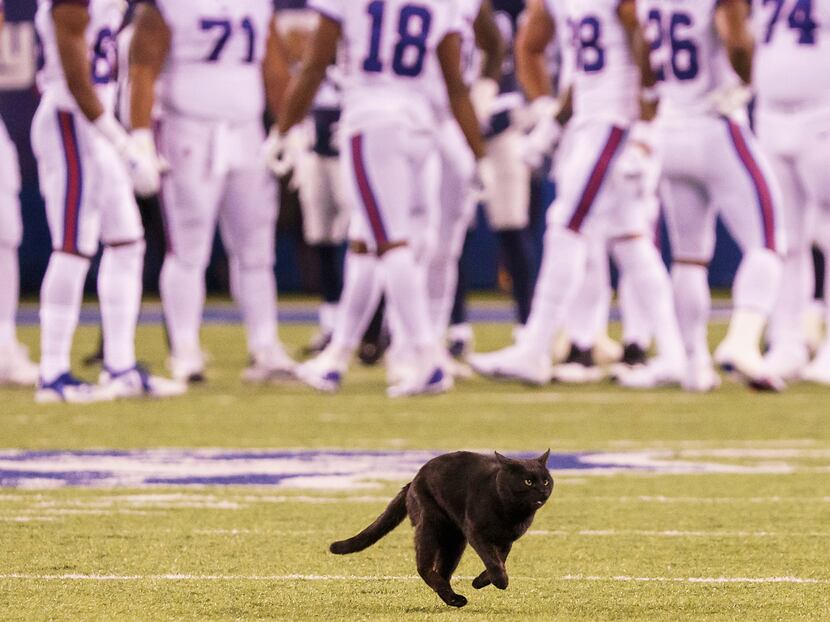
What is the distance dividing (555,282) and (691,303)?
1.90 ft

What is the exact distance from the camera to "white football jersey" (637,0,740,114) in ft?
26.0

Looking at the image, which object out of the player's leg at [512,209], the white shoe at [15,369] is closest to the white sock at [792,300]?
the player's leg at [512,209]

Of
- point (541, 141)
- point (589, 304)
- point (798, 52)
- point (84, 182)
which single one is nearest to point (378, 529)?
point (84, 182)

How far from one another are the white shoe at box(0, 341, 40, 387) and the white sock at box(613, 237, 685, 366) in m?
2.69

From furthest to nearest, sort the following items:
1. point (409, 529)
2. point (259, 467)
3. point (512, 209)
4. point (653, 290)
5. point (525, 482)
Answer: point (512, 209) < point (653, 290) < point (259, 467) < point (409, 529) < point (525, 482)

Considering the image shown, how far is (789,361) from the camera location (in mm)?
8562

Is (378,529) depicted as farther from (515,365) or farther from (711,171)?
(515,365)

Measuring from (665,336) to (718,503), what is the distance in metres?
3.74

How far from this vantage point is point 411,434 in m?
6.34

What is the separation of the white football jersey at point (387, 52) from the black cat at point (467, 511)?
4.66 m

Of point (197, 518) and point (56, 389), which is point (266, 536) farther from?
point (56, 389)

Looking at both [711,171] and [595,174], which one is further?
[595,174]

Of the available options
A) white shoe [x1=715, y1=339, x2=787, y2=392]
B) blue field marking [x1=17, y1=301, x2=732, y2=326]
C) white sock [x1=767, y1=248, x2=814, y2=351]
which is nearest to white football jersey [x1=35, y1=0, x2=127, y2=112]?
white shoe [x1=715, y1=339, x2=787, y2=392]

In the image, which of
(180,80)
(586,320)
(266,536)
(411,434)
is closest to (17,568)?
(266,536)
